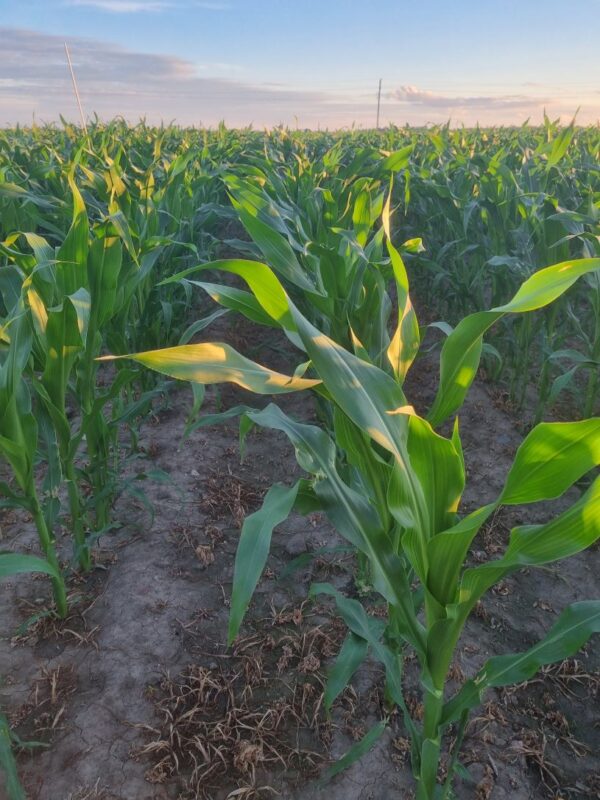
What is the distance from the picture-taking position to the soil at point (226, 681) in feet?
5.01

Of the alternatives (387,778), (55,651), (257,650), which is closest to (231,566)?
(257,650)

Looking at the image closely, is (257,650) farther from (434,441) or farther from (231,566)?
(434,441)

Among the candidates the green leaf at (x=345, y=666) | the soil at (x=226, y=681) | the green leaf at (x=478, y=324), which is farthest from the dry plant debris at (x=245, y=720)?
the green leaf at (x=478, y=324)

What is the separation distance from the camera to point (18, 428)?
1.60 meters

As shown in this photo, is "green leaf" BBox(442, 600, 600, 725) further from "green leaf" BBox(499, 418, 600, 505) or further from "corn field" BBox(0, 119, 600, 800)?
"green leaf" BBox(499, 418, 600, 505)

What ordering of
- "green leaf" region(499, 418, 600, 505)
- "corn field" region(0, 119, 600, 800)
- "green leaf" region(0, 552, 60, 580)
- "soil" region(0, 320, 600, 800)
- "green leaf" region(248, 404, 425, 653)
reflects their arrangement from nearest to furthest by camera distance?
"green leaf" region(499, 418, 600, 505) < "corn field" region(0, 119, 600, 800) < "green leaf" region(248, 404, 425, 653) < "green leaf" region(0, 552, 60, 580) < "soil" region(0, 320, 600, 800)

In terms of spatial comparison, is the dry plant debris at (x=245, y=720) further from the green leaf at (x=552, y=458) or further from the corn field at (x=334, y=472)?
the green leaf at (x=552, y=458)

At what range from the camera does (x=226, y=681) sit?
1764 mm

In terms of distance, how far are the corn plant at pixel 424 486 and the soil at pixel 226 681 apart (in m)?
0.38

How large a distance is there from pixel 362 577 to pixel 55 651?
103 cm

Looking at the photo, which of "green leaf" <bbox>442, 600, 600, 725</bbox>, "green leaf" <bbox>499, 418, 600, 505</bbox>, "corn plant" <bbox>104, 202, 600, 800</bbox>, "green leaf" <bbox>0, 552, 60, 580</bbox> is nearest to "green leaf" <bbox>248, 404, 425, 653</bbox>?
"corn plant" <bbox>104, 202, 600, 800</bbox>

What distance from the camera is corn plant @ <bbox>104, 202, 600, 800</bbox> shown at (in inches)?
37.8

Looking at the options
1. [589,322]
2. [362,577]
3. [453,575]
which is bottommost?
[362,577]

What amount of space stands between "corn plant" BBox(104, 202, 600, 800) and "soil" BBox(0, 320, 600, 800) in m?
0.38
